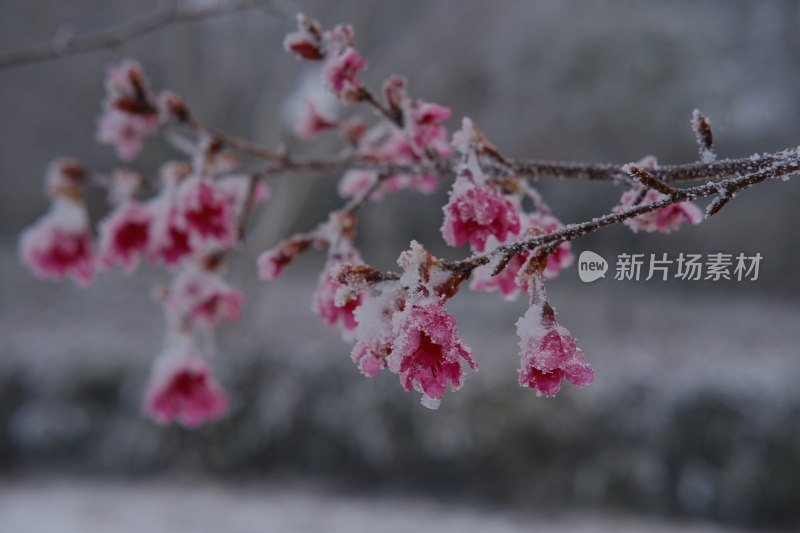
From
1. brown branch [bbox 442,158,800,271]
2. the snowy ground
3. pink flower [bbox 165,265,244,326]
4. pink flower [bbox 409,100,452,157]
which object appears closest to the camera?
brown branch [bbox 442,158,800,271]

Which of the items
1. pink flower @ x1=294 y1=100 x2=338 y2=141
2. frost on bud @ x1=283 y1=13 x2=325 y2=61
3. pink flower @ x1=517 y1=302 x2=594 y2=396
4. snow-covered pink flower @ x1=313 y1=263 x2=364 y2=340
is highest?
pink flower @ x1=294 y1=100 x2=338 y2=141

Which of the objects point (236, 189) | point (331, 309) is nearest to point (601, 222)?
point (331, 309)

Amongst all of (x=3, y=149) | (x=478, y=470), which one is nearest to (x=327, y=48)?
(x=478, y=470)

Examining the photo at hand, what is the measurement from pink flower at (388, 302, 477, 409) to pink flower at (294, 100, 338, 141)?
44 cm

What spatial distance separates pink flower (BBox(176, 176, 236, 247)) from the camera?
63 cm

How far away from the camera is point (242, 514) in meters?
2.77

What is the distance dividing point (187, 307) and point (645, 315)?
3849 mm

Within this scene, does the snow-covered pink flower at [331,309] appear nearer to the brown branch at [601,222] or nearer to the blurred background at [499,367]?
the brown branch at [601,222]

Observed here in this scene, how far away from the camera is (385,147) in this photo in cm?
74

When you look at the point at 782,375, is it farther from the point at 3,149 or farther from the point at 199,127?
the point at 3,149

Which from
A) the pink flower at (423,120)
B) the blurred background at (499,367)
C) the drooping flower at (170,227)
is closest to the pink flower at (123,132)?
the drooping flower at (170,227)

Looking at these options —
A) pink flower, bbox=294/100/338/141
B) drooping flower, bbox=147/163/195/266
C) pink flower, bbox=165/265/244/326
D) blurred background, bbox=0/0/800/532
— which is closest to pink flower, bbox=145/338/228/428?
pink flower, bbox=165/265/244/326

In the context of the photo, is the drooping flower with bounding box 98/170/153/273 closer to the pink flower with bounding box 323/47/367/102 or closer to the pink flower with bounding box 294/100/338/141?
the pink flower with bounding box 294/100/338/141

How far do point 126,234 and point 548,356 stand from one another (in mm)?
566
